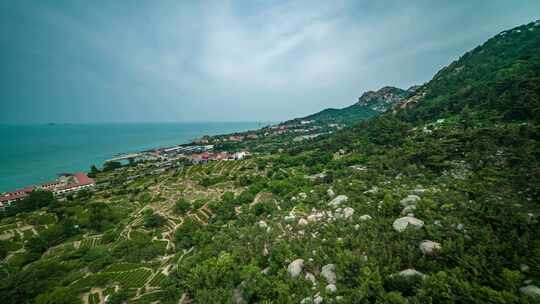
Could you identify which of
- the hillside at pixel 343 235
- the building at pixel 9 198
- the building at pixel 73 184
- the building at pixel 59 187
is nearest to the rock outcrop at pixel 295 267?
the hillside at pixel 343 235

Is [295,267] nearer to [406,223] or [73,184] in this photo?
[406,223]

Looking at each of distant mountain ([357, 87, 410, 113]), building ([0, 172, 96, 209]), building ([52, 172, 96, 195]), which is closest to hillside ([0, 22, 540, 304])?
building ([0, 172, 96, 209])

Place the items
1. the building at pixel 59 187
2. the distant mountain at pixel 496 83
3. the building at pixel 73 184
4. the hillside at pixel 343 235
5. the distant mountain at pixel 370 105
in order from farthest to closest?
the distant mountain at pixel 370 105 → the building at pixel 73 184 → the building at pixel 59 187 → the distant mountain at pixel 496 83 → the hillside at pixel 343 235

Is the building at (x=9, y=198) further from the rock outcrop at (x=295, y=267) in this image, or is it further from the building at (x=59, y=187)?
the rock outcrop at (x=295, y=267)

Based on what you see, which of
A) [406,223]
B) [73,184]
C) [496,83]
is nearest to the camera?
[406,223]

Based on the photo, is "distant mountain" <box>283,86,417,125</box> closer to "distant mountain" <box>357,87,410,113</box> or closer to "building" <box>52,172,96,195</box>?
"distant mountain" <box>357,87,410,113</box>

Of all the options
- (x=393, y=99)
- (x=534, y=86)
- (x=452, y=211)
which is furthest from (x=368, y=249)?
(x=393, y=99)

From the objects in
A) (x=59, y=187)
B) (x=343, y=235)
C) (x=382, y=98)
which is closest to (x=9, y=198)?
(x=59, y=187)

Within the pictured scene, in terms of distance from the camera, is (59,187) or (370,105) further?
(370,105)

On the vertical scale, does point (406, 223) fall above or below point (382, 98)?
below

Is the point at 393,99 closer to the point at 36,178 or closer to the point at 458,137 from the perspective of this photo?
the point at 458,137
